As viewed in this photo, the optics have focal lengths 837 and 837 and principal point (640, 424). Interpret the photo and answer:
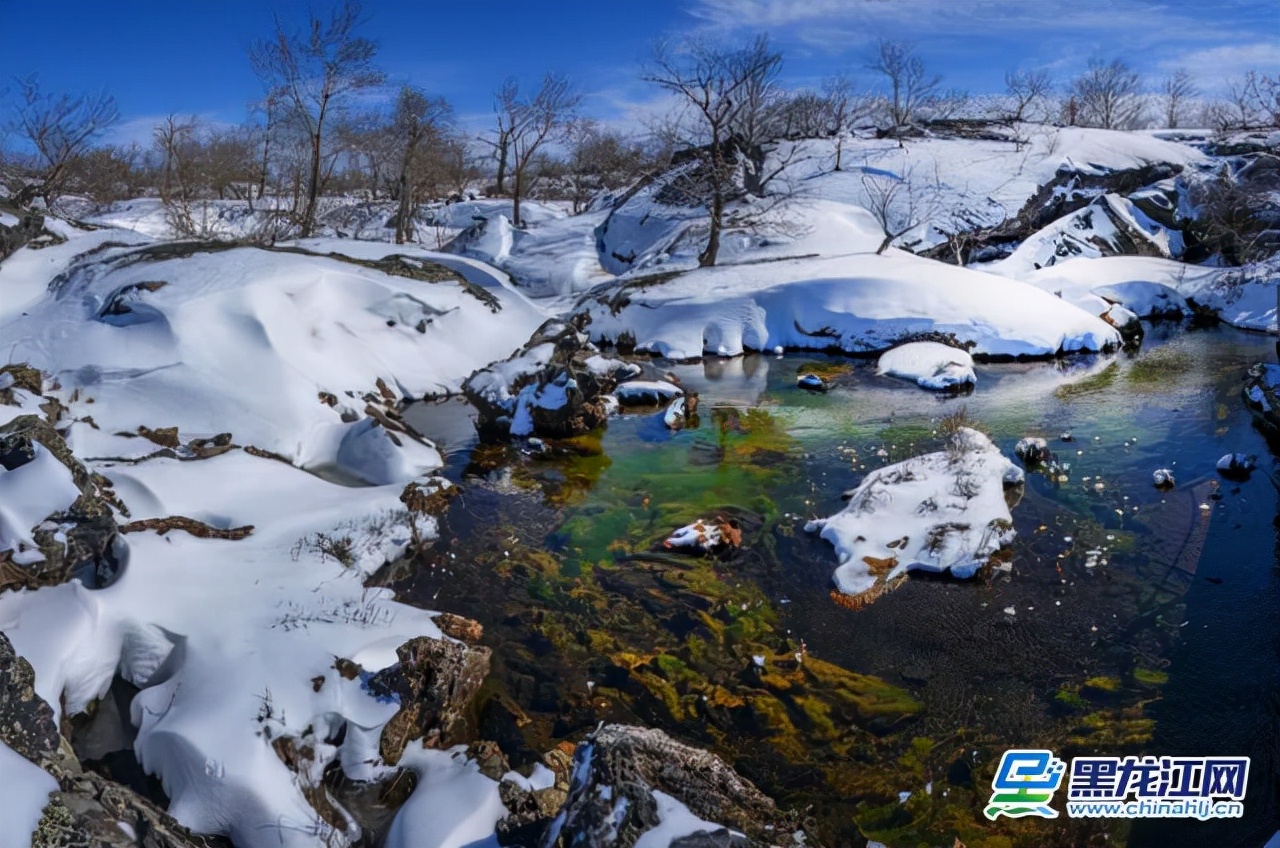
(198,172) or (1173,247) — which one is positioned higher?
(198,172)

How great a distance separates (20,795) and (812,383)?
15440mm

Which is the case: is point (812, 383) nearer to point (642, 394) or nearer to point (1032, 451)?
point (642, 394)

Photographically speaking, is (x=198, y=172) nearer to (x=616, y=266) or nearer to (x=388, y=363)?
(x=616, y=266)

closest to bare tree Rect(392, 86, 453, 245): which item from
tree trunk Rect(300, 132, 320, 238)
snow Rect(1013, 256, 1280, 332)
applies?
tree trunk Rect(300, 132, 320, 238)

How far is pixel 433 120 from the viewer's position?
3206 cm

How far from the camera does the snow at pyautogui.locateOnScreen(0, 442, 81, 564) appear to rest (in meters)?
7.39

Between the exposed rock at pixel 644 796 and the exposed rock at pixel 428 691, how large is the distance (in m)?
2.01

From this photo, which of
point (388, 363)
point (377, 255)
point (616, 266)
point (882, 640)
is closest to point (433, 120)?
point (616, 266)

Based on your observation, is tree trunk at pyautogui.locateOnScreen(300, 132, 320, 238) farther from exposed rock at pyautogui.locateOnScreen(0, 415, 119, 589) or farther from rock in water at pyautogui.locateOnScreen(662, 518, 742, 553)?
rock in water at pyautogui.locateOnScreen(662, 518, 742, 553)

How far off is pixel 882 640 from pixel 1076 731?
183 cm

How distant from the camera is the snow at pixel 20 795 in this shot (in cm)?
405

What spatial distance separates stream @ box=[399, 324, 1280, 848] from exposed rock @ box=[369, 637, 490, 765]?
31 centimetres

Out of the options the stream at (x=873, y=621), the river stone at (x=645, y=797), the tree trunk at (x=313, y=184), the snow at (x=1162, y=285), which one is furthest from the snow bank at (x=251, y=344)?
the snow at (x=1162, y=285)

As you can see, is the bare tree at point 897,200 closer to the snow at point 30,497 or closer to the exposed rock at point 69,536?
the exposed rock at point 69,536
